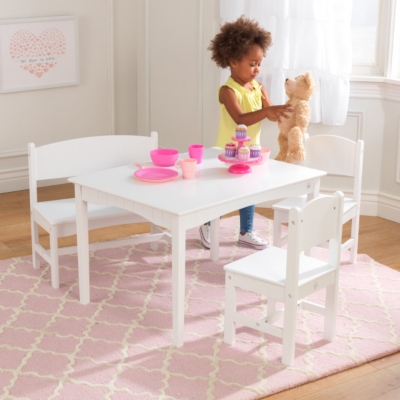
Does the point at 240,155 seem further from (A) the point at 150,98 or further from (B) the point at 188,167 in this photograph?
(A) the point at 150,98

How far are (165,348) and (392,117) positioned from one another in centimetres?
217

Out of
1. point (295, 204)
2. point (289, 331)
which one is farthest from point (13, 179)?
point (289, 331)

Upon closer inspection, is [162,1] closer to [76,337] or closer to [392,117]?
[392,117]

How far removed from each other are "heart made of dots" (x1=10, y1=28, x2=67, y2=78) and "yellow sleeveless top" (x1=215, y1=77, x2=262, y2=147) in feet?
5.55

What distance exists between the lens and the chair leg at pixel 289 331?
2678 millimetres

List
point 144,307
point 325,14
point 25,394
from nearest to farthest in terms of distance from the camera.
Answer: point 25,394 < point 144,307 < point 325,14

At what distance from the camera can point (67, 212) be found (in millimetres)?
3436

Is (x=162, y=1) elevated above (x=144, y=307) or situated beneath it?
elevated above

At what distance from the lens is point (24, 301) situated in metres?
3.29

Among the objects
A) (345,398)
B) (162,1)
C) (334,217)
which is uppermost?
(162,1)

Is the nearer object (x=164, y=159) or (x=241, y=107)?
(x=164, y=159)

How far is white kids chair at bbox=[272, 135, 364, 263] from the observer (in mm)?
3592

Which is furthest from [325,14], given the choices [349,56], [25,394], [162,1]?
[25,394]

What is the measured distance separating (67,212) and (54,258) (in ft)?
0.73
